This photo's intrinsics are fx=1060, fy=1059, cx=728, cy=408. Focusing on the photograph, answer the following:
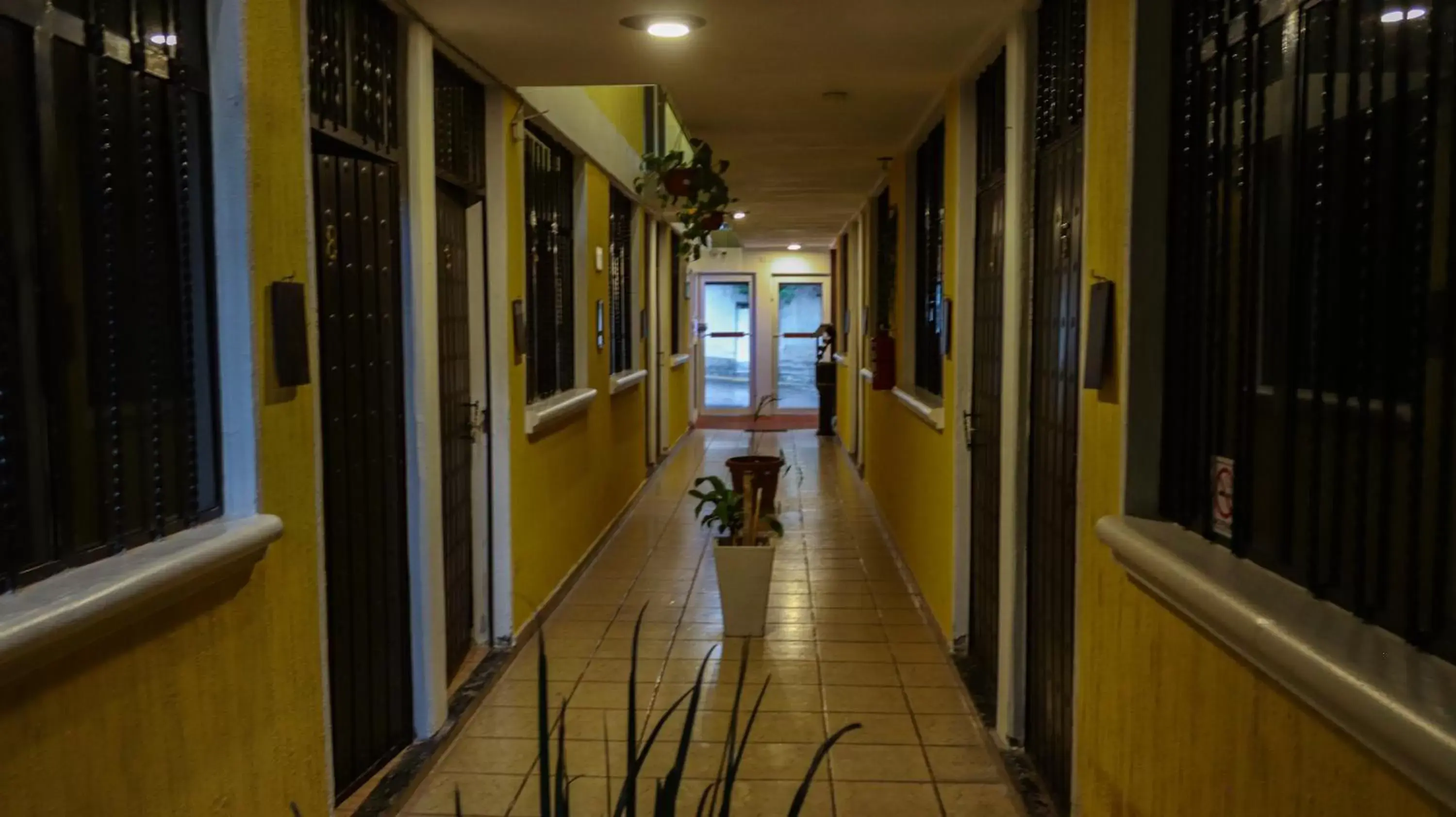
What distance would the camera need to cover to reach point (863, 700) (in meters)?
3.78

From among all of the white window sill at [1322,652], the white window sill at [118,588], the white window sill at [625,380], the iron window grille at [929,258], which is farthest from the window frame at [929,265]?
the white window sill at [118,588]

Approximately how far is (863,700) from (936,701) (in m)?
0.26

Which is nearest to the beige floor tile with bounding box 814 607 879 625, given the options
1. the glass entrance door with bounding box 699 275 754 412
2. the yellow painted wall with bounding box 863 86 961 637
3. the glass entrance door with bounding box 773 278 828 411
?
the yellow painted wall with bounding box 863 86 961 637

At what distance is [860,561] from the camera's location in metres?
5.84

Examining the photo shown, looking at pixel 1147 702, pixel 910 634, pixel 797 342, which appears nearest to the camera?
pixel 1147 702

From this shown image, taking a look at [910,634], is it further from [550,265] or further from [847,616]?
[550,265]

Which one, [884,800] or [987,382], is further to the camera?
[987,382]

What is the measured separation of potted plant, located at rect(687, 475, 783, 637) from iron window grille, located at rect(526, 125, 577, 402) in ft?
3.32

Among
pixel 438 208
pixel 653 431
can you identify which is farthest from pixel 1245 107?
pixel 653 431

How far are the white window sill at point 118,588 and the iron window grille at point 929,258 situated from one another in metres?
3.31

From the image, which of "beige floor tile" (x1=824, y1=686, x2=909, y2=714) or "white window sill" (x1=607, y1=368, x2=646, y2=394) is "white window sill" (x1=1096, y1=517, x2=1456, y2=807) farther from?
"white window sill" (x1=607, y1=368, x2=646, y2=394)

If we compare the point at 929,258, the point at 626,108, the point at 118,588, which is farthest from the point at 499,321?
the point at 626,108

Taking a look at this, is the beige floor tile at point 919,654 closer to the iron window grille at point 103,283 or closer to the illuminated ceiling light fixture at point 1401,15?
the iron window grille at point 103,283

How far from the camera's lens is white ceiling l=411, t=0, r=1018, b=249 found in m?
3.11
